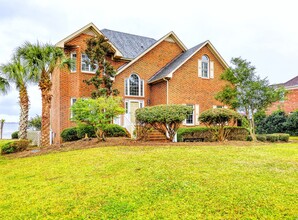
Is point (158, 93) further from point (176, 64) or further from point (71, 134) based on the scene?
point (71, 134)

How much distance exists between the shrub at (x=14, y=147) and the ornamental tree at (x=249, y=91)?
43.1 ft

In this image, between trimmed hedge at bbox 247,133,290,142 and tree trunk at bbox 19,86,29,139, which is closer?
tree trunk at bbox 19,86,29,139

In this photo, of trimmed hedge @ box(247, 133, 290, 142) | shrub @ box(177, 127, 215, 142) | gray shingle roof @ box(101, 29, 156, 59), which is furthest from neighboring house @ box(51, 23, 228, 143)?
trimmed hedge @ box(247, 133, 290, 142)

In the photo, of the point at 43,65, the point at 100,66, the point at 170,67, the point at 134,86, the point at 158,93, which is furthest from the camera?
the point at 170,67

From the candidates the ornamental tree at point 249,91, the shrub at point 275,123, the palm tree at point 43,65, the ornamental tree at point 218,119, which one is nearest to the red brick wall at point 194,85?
the ornamental tree at point 249,91

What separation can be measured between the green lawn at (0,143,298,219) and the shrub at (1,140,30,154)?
4.80m

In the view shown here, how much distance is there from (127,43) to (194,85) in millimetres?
7685

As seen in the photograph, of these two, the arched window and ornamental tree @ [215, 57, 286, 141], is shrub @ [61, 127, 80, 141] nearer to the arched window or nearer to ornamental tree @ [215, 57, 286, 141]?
ornamental tree @ [215, 57, 286, 141]

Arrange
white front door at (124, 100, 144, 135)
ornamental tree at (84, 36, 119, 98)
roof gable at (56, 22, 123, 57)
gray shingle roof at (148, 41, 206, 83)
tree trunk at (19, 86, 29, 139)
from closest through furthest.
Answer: tree trunk at (19, 86, 29, 139)
ornamental tree at (84, 36, 119, 98)
roof gable at (56, 22, 123, 57)
white front door at (124, 100, 144, 135)
gray shingle roof at (148, 41, 206, 83)

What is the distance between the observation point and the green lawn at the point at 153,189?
398 centimetres

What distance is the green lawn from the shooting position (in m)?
3.98

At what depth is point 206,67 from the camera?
20.1 metres

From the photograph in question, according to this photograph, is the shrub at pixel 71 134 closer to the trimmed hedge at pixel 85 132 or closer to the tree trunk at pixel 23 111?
the trimmed hedge at pixel 85 132

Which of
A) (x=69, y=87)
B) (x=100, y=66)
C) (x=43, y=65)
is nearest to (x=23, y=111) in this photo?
(x=43, y=65)
